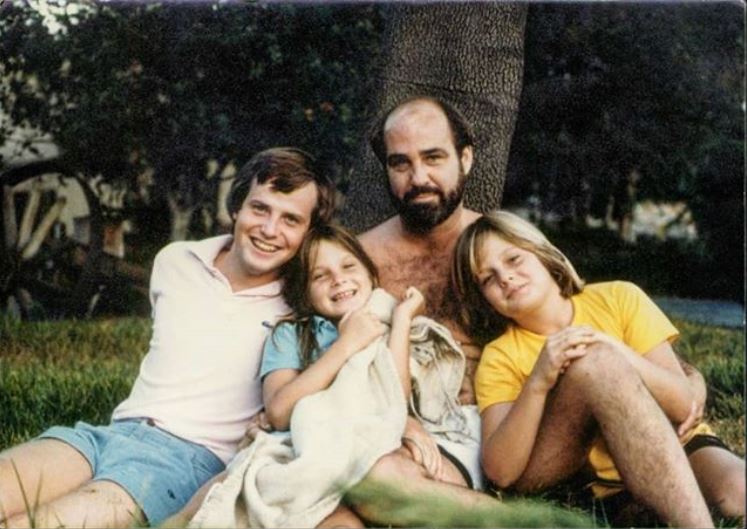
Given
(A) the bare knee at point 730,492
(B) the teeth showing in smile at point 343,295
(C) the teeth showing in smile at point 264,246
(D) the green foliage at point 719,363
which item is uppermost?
(C) the teeth showing in smile at point 264,246

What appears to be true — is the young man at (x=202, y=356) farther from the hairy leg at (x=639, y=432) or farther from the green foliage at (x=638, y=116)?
the hairy leg at (x=639, y=432)

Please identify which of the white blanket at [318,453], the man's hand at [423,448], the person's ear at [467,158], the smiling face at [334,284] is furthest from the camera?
the person's ear at [467,158]

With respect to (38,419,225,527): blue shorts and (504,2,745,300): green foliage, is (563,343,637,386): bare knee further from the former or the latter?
(38,419,225,527): blue shorts

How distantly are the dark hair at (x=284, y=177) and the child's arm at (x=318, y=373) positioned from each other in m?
0.23

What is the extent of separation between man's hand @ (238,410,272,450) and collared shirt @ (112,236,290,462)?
0.05 m

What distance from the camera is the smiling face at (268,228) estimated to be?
2139mm

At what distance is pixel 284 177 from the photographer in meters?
2.15

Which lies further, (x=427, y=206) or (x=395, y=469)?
(x=427, y=206)

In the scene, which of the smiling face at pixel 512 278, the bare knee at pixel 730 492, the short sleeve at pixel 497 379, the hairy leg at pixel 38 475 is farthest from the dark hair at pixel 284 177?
the bare knee at pixel 730 492

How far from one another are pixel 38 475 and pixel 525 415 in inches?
35.5

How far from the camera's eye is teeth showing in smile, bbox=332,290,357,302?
2.11 meters

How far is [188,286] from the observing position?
220 centimetres

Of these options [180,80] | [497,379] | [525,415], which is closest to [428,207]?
[497,379]

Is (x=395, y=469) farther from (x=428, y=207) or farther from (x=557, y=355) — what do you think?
(x=428, y=207)
